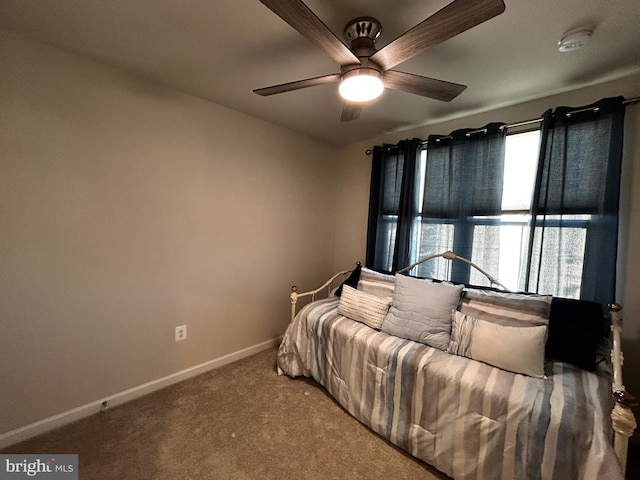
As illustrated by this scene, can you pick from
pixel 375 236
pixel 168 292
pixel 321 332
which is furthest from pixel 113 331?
pixel 375 236

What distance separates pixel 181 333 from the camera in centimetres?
220

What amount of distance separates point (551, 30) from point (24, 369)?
3.52m

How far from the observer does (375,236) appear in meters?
2.94

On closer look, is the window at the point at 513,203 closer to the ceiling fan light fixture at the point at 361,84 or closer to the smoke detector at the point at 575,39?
the smoke detector at the point at 575,39

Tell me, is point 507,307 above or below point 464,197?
below

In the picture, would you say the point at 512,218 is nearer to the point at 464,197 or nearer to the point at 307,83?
the point at 464,197

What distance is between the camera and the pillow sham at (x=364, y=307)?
2.01m

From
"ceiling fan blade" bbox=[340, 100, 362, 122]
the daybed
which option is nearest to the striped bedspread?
the daybed

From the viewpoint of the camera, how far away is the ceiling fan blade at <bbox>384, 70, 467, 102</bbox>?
1368mm

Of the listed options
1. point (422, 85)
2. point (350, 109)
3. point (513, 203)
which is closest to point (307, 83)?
point (350, 109)

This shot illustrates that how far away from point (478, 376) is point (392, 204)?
1826 mm

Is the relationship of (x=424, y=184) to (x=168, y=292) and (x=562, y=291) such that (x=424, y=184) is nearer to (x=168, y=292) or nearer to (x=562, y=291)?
(x=562, y=291)

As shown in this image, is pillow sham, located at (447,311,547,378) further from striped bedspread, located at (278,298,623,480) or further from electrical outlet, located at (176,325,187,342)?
electrical outlet, located at (176,325,187,342)

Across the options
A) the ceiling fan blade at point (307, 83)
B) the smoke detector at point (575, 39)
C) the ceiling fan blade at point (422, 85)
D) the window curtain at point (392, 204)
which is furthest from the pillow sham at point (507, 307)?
the ceiling fan blade at point (307, 83)
